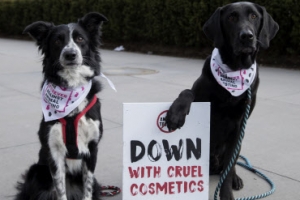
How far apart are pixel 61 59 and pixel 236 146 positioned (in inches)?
60.3

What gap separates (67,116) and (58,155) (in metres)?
0.29

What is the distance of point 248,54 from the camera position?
338 cm

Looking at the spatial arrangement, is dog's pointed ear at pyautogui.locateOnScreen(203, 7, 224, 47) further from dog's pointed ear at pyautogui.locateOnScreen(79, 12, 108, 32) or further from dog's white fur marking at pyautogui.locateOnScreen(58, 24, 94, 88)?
dog's white fur marking at pyautogui.locateOnScreen(58, 24, 94, 88)

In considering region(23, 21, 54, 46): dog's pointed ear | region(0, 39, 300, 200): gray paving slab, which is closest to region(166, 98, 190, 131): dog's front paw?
region(0, 39, 300, 200): gray paving slab

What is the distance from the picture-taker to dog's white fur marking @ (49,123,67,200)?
3.09m

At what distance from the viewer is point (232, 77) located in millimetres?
3369

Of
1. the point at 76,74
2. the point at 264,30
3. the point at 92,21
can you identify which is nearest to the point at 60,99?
the point at 76,74

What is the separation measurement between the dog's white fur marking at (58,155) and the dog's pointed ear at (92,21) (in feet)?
2.52

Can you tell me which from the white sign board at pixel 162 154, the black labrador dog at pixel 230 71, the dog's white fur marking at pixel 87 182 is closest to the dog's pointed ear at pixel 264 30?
the black labrador dog at pixel 230 71

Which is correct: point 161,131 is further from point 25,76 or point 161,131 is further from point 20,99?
point 25,76

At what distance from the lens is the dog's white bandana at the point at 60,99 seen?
3.12m

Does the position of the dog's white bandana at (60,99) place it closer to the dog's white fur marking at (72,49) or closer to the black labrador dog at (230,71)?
the dog's white fur marking at (72,49)

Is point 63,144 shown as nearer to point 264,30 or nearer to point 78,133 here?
point 78,133

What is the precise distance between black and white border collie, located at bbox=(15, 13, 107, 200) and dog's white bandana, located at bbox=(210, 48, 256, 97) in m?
0.93
